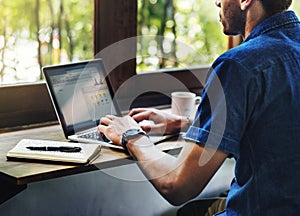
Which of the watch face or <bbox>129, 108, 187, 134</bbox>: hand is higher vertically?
the watch face

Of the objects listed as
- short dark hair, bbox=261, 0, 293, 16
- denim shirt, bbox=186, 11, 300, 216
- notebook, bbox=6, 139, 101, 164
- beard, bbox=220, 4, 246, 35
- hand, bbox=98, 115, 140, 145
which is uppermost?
short dark hair, bbox=261, 0, 293, 16

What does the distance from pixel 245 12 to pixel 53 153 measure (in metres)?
0.62

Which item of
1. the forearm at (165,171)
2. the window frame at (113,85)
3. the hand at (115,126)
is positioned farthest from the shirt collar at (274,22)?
the window frame at (113,85)

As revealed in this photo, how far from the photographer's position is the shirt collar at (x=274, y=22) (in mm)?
1435

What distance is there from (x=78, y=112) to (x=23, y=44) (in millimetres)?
360

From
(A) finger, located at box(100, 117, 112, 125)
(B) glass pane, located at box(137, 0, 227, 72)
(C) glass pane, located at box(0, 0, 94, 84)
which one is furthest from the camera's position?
(B) glass pane, located at box(137, 0, 227, 72)

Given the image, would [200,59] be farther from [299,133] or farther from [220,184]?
[299,133]

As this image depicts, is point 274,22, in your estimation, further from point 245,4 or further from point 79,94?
point 79,94

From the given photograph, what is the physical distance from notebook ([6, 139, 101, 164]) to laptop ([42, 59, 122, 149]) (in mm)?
101

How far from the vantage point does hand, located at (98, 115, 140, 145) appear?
1.67 meters

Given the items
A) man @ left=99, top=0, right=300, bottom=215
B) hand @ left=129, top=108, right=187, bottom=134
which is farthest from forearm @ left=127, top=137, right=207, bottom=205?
hand @ left=129, top=108, right=187, bottom=134

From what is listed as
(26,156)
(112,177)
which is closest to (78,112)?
(26,156)

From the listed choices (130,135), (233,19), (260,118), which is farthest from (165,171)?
(233,19)

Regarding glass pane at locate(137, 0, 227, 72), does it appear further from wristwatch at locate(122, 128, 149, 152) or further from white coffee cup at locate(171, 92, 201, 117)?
wristwatch at locate(122, 128, 149, 152)
